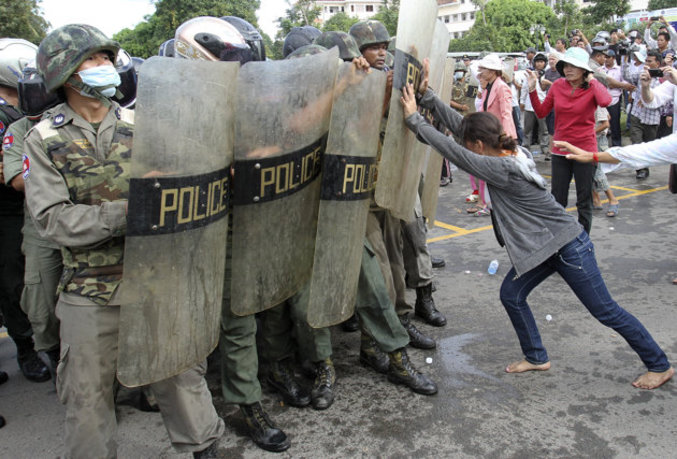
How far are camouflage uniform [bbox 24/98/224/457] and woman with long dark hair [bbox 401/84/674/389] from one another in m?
1.51

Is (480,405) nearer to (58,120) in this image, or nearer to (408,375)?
(408,375)

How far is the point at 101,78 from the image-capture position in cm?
209

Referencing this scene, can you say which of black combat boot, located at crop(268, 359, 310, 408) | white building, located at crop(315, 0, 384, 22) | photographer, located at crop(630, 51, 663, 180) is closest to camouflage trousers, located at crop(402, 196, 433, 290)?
black combat boot, located at crop(268, 359, 310, 408)

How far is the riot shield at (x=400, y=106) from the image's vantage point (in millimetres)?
2467

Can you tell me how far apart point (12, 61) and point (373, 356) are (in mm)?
2745

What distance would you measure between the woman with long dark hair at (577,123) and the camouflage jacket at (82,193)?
12.9 ft

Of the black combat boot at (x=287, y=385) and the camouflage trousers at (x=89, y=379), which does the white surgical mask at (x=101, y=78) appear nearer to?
the camouflage trousers at (x=89, y=379)

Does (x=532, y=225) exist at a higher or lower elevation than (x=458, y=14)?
lower

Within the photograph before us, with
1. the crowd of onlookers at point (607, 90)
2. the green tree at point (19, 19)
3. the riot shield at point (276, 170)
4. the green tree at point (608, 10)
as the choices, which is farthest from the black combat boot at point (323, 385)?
the green tree at point (608, 10)

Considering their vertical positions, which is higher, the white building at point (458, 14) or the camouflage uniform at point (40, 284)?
the white building at point (458, 14)

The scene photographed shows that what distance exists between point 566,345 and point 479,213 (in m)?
3.71

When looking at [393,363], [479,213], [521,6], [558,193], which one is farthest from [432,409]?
[521,6]

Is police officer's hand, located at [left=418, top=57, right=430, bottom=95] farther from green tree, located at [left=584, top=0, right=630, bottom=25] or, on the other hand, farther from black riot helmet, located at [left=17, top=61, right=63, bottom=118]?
green tree, located at [left=584, top=0, right=630, bottom=25]

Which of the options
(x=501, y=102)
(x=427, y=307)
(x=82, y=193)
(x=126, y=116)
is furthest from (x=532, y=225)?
(x=501, y=102)
